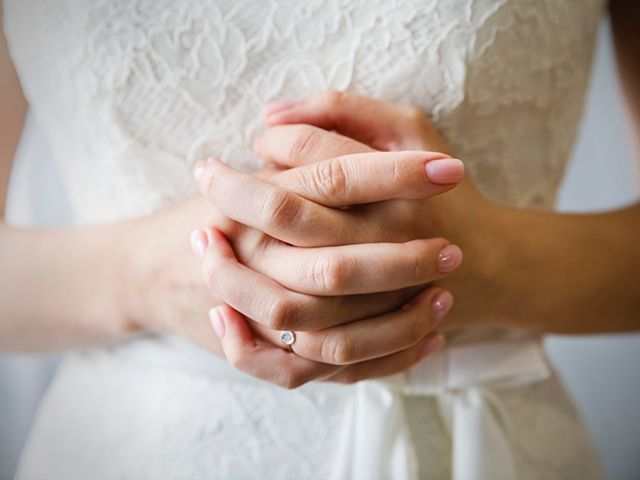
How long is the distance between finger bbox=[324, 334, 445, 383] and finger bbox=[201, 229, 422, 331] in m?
0.07

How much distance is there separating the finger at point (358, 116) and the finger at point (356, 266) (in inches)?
4.8

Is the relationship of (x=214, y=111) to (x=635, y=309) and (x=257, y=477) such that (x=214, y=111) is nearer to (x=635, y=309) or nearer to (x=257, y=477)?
(x=257, y=477)

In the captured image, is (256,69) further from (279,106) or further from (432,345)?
(432,345)

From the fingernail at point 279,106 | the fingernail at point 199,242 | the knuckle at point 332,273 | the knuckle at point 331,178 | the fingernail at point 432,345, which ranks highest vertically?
the fingernail at point 279,106

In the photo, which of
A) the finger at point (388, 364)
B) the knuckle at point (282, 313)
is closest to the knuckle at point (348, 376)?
the finger at point (388, 364)

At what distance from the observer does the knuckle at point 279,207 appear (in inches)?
20.2

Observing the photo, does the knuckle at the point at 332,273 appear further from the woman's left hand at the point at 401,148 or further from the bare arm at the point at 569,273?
the bare arm at the point at 569,273

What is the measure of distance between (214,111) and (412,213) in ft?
0.82

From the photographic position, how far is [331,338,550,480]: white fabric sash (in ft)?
2.19

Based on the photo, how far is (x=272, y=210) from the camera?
1.68ft

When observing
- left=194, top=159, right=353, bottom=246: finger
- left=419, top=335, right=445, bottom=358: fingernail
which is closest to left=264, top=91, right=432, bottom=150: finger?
left=194, top=159, right=353, bottom=246: finger

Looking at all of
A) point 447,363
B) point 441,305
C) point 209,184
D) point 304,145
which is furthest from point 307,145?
point 447,363

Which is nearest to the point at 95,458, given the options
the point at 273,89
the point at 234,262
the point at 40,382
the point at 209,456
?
the point at 209,456

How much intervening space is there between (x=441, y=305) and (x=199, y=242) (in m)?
0.25
